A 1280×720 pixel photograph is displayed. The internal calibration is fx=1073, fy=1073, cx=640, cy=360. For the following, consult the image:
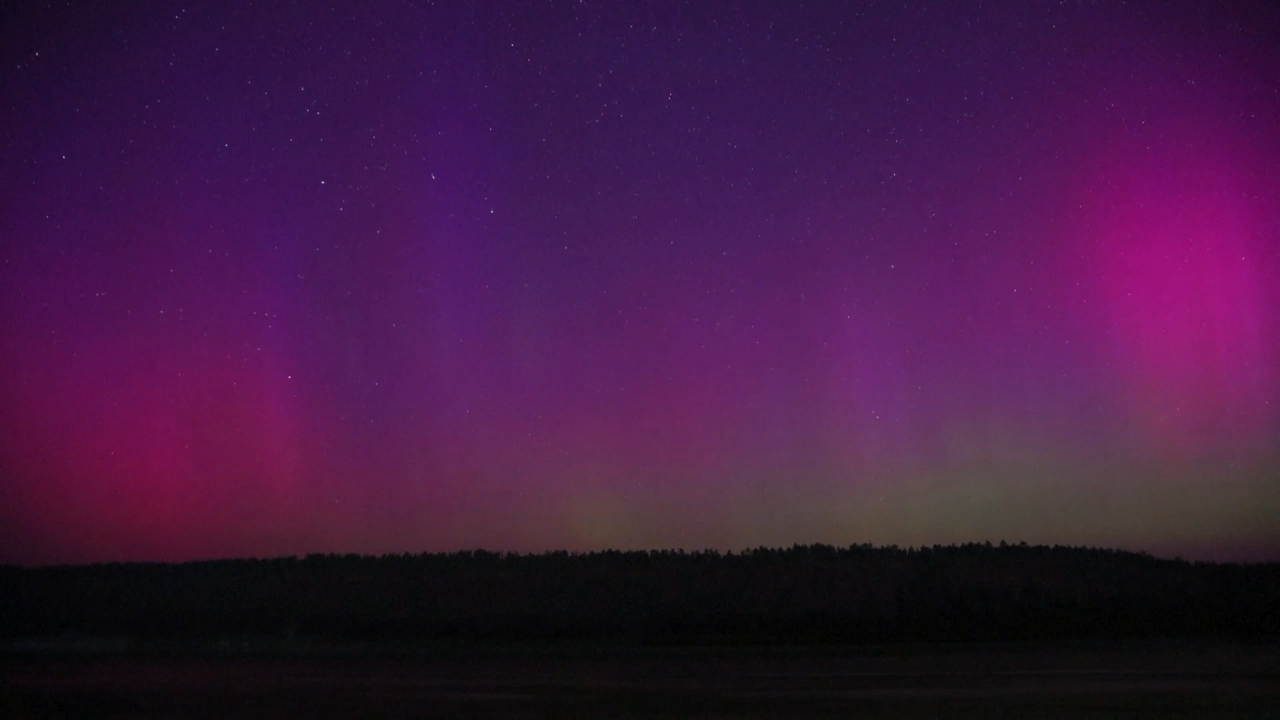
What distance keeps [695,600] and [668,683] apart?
1225cm

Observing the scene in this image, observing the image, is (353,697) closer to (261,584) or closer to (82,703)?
(82,703)

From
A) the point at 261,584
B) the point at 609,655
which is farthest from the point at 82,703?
the point at 261,584

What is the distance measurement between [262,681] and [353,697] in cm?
207

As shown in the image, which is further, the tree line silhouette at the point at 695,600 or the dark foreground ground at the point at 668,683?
the tree line silhouette at the point at 695,600

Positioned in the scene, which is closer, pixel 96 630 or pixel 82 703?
pixel 82 703

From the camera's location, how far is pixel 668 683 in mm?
13188

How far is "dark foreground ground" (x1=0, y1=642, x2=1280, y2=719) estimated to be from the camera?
11406mm

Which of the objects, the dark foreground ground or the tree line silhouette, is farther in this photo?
the tree line silhouette

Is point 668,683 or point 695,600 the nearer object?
point 668,683

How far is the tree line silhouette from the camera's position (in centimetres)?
1872

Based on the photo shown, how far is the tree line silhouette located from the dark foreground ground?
7.19ft

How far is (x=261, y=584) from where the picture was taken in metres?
34.3

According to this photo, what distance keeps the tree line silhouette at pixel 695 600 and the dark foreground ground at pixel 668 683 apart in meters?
2.19

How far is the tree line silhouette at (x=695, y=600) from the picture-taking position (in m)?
18.7
